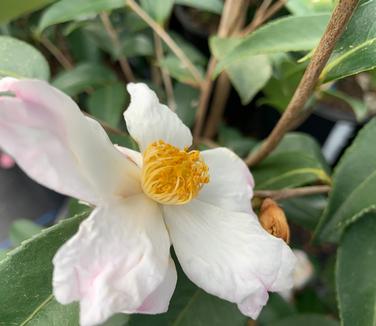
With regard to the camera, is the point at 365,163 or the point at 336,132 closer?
the point at 365,163

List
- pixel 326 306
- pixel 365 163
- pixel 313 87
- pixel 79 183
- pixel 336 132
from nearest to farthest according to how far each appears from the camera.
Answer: pixel 79 183, pixel 313 87, pixel 365 163, pixel 326 306, pixel 336 132

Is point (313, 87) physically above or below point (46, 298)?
above

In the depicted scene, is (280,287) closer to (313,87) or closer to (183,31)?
(313,87)

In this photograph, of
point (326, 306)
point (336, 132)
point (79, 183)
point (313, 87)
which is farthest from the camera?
point (336, 132)

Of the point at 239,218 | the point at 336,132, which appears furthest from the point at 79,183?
the point at 336,132

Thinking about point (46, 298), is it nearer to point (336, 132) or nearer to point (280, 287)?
point (280, 287)

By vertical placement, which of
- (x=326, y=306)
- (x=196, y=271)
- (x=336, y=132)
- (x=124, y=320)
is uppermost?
(x=196, y=271)

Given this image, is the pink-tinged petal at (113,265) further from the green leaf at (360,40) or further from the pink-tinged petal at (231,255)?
the green leaf at (360,40)
